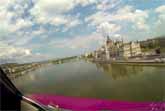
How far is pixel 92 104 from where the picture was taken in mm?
2359

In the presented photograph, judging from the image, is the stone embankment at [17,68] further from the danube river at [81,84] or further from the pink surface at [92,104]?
the pink surface at [92,104]

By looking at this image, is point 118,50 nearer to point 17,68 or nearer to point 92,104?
point 92,104

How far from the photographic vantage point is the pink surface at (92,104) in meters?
2.32

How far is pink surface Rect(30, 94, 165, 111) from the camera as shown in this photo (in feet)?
7.60

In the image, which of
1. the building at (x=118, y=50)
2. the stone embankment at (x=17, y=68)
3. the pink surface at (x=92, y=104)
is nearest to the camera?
the stone embankment at (x=17, y=68)

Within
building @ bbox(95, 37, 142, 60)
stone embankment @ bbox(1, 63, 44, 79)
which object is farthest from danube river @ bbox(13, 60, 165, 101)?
building @ bbox(95, 37, 142, 60)

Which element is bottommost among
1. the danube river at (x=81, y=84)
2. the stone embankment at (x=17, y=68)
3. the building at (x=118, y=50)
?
the danube river at (x=81, y=84)

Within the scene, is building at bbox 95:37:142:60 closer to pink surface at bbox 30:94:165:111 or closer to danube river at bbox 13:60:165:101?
danube river at bbox 13:60:165:101

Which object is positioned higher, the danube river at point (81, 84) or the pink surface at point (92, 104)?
the danube river at point (81, 84)

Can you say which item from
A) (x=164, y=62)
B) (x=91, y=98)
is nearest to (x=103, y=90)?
(x=91, y=98)

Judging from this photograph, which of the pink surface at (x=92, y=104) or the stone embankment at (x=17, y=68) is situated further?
the pink surface at (x=92, y=104)

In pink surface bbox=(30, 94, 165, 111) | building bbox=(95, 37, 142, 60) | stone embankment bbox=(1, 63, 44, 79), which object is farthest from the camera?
building bbox=(95, 37, 142, 60)

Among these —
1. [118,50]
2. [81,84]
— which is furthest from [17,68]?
[118,50]

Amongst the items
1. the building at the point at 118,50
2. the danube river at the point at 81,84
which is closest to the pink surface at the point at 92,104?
the danube river at the point at 81,84
